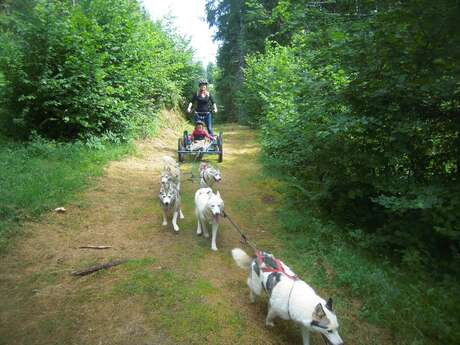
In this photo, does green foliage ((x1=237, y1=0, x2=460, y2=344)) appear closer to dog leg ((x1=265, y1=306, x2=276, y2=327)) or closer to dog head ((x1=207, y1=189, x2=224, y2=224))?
dog leg ((x1=265, y1=306, x2=276, y2=327))

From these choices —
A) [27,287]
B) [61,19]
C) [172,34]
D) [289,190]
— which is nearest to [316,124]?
[289,190]

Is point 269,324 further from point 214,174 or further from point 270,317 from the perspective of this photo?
point 214,174

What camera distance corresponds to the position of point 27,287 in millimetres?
4078

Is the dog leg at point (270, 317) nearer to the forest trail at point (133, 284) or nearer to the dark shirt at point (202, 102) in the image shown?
the forest trail at point (133, 284)

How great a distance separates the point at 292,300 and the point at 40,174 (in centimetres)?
625

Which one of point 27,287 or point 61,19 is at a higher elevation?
point 61,19

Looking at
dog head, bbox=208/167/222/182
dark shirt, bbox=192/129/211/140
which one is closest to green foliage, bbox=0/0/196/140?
dark shirt, bbox=192/129/211/140

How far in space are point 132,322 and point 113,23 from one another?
10202 mm

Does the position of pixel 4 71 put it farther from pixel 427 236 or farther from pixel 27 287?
pixel 427 236

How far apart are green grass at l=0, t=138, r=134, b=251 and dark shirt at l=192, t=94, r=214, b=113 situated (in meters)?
2.86

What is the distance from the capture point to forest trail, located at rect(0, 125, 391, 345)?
343cm

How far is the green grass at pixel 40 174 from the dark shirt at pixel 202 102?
2.86 meters

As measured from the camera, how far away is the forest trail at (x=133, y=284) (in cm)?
343

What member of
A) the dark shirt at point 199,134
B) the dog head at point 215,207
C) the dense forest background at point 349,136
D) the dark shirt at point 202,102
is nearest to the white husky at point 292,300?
the dense forest background at point 349,136
